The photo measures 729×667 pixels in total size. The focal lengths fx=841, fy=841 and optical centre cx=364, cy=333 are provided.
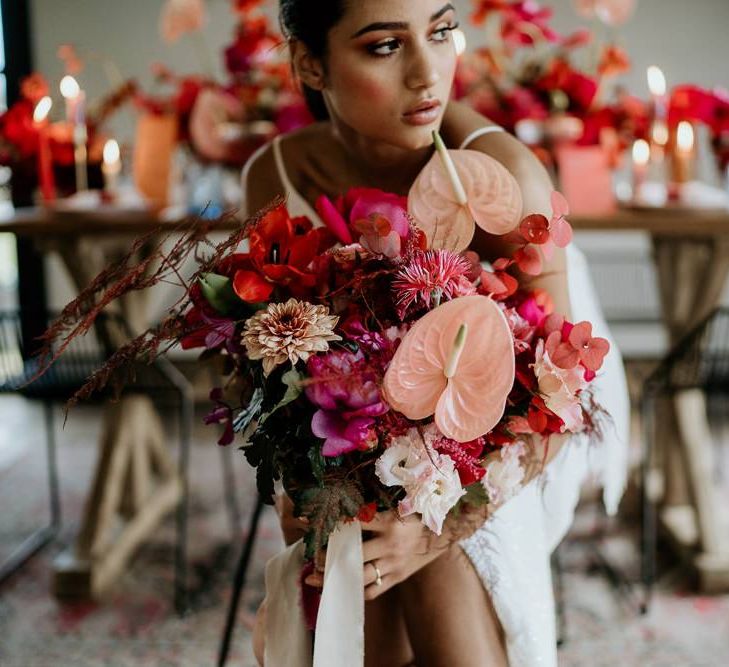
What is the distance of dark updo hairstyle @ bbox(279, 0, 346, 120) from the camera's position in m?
1.15

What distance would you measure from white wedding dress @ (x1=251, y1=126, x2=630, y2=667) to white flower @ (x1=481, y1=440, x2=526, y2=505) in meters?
0.09

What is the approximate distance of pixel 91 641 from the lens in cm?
210

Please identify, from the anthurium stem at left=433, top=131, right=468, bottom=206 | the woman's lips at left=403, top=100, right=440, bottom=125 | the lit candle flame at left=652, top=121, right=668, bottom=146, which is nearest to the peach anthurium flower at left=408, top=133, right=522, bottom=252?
Result: the anthurium stem at left=433, top=131, right=468, bottom=206

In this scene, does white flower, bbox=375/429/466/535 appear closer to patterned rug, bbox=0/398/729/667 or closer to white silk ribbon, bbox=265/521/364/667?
white silk ribbon, bbox=265/521/364/667

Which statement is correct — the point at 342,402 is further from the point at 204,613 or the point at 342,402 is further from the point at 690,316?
the point at 690,316

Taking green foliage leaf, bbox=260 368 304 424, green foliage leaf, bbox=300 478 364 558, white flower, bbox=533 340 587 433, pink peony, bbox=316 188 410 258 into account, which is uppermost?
pink peony, bbox=316 188 410 258

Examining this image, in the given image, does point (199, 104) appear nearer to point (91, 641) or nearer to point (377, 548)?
point (91, 641)

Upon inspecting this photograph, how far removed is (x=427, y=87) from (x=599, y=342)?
1.35ft

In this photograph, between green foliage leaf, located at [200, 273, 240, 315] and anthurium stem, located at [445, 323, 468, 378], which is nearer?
anthurium stem, located at [445, 323, 468, 378]

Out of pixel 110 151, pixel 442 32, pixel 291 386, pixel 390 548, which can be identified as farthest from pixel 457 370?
pixel 110 151

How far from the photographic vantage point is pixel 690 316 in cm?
240

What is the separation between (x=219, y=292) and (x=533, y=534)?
2.02 ft

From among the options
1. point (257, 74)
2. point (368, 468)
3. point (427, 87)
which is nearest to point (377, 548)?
point (368, 468)

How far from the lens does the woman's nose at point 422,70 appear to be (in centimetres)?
110
